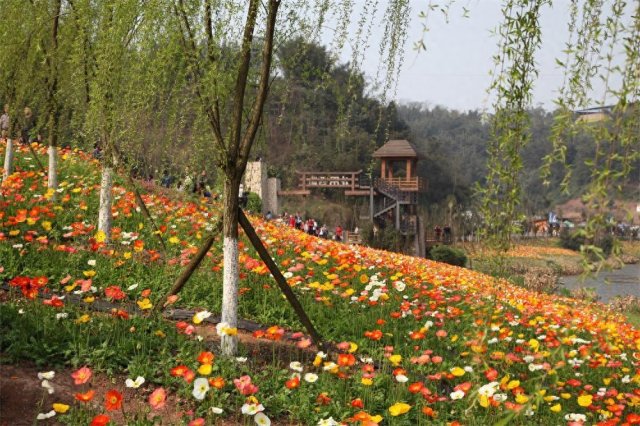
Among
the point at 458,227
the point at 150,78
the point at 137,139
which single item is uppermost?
the point at 150,78

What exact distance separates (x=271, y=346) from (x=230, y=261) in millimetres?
892

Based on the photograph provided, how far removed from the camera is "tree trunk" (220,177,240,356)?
479 centimetres

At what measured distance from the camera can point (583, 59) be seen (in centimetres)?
273

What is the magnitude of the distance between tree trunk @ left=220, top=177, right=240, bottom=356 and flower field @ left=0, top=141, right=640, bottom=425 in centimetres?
14

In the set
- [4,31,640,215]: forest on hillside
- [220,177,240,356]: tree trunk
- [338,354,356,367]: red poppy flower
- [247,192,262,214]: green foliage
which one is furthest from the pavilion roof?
[338,354,356,367]: red poppy flower

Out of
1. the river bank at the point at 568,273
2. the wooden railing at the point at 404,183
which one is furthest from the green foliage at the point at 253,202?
the wooden railing at the point at 404,183

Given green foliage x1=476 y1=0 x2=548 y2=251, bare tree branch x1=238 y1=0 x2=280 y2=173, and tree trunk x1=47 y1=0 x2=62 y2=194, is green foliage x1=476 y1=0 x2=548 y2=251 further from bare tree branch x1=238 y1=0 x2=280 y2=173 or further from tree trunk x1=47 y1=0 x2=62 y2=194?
tree trunk x1=47 y1=0 x2=62 y2=194

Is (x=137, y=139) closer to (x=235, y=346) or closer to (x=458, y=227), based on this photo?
(x=235, y=346)

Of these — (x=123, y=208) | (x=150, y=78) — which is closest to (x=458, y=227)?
(x=123, y=208)

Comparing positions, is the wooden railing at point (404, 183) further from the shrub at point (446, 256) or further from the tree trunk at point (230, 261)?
the tree trunk at point (230, 261)

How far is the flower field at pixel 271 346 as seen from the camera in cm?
400

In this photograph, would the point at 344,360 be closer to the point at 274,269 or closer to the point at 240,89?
the point at 274,269

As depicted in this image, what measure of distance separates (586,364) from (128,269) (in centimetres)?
462

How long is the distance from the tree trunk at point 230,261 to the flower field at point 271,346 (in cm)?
14
